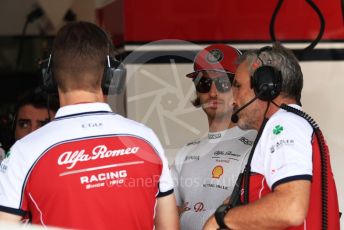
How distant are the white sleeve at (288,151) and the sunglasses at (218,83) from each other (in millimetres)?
887

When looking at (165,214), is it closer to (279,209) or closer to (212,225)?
(212,225)

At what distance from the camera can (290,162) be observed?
2.16 m

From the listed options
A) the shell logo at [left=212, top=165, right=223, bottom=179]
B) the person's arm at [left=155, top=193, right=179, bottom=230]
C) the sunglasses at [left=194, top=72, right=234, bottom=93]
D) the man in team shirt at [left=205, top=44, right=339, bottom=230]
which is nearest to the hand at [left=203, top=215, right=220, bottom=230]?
the man in team shirt at [left=205, top=44, right=339, bottom=230]

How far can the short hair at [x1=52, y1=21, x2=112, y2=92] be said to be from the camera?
6.91 ft

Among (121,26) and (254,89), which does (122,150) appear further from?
(121,26)

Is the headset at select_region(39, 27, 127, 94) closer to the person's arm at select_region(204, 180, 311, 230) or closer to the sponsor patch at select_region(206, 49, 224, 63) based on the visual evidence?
the person's arm at select_region(204, 180, 311, 230)

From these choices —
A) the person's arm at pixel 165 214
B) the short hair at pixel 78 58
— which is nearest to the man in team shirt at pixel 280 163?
the person's arm at pixel 165 214

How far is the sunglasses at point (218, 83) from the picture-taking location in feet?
10.3

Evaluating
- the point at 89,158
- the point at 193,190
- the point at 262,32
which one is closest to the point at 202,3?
the point at 262,32

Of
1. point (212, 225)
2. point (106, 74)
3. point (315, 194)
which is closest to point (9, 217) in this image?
point (106, 74)

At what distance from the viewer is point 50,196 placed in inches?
79.1

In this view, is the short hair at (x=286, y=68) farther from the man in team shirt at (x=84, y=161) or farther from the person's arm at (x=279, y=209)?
the man in team shirt at (x=84, y=161)

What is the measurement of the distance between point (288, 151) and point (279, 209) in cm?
17

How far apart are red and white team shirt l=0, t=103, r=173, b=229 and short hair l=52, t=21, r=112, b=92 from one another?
0.07m
